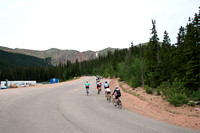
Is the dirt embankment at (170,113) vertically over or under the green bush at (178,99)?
under

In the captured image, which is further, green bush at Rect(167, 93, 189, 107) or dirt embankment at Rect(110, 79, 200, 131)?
green bush at Rect(167, 93, 189, 107)

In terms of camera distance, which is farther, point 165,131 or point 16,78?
point 16,78

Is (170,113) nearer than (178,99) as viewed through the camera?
Yes

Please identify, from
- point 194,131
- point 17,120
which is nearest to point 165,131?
point 194,131

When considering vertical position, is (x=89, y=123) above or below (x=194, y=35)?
below

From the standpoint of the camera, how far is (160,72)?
26531 mm

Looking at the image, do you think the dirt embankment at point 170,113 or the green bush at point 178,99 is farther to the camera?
the green bush at point 178,99

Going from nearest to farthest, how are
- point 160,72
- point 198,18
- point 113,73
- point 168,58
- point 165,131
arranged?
point 165,131
point 198,18
point 160,72
point 168,58
point 113,73

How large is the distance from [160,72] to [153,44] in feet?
17.8

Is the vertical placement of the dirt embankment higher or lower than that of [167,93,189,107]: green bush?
lower

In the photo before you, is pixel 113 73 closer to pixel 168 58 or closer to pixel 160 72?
pixel 168 58

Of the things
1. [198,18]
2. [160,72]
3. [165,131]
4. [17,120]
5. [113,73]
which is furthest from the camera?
[113,73]

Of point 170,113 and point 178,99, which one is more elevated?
point 178,99

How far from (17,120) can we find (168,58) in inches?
1311
